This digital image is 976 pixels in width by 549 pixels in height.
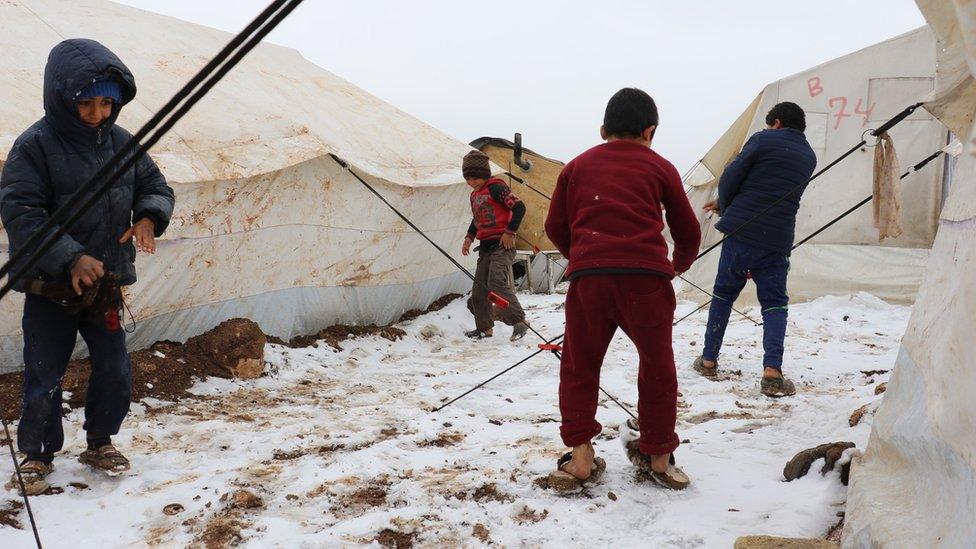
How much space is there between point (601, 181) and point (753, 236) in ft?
6.60

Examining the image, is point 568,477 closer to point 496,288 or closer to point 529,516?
point 529,516

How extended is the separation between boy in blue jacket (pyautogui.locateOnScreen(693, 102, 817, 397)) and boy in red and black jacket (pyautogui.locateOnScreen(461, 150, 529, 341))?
2.36 metres

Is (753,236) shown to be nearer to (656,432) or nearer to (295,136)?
(656,432)

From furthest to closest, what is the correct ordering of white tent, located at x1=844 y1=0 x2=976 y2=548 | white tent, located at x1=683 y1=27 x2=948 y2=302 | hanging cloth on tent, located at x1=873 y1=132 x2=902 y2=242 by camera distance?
white tent, located at x1=683 y1=27 x2=948 y2=302 → hanging cloth on tent, located at x1=873 y1=132 x2=902 y2=242 → white tent, located at x1=844 y1=0 x2=976 y2=548

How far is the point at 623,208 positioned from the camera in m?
2.74

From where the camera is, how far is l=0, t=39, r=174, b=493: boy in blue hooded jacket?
2793mm

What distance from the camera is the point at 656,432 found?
284 centimetres

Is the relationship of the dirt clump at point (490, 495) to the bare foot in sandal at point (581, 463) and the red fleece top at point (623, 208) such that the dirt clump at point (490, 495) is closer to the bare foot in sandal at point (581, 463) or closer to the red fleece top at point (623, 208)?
the bare foot in sandal at point (581, 463)

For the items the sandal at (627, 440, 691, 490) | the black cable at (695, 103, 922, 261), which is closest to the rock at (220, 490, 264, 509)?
the sandal at (627, 440, 691, 490)

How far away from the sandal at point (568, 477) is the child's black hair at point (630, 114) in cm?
128

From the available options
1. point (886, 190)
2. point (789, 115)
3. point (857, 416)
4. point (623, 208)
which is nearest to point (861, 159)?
point (789, 115)

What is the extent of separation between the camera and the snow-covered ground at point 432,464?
2.52 m

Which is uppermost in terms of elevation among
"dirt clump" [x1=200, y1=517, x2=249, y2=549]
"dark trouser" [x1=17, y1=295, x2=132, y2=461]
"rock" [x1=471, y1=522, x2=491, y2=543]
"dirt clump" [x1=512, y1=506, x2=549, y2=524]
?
"dark trouser" [x1=17, y1=295, x2=132, y2=461]

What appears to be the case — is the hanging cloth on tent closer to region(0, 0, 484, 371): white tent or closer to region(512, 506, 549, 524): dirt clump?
region(512, 506, 549, 524): dirt clump
